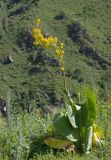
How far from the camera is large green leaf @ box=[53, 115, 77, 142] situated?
723 centimetres

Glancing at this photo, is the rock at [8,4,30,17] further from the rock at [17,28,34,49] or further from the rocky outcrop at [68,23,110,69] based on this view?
the rocky outcrop at [68,23,110,69]

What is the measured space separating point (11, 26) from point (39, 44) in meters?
153

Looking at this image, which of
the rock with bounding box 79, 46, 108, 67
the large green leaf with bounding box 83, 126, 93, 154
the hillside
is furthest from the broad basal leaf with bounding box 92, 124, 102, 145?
the rock with bounding box 79, 46, 108, 67

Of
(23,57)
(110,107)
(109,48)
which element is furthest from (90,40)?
(110,107)

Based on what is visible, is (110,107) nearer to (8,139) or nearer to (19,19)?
(8,139)

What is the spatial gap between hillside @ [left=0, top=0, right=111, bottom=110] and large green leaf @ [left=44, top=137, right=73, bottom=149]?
112 metres

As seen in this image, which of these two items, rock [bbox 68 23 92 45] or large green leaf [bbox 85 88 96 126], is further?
rock [bbox 68 23 92 45]

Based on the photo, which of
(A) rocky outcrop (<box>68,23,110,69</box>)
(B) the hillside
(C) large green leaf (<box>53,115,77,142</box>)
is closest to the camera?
(C) large green leaf (<box>53,115,77,142</box>)

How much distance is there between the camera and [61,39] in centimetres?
14425

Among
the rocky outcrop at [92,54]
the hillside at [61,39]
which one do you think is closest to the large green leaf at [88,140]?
the hillside at [61,39]

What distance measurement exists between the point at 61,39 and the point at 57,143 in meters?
138

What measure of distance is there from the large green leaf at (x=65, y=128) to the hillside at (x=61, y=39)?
112091 millimetres

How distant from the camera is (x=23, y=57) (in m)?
143

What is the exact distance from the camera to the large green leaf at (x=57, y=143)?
7.24 metres
